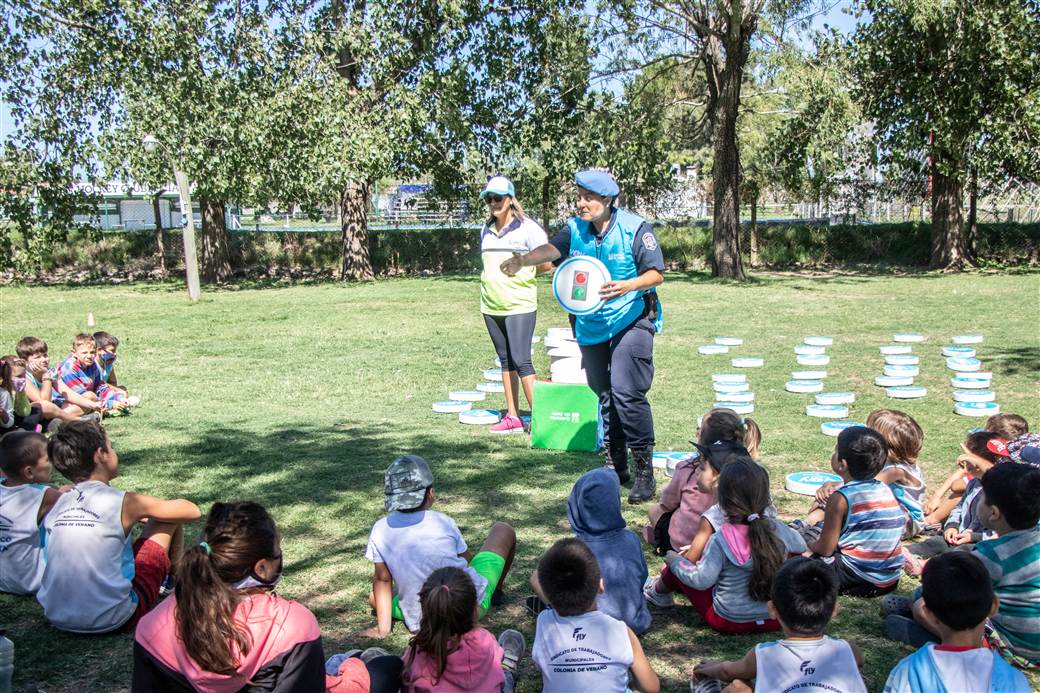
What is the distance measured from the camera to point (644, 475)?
6289 millimetres

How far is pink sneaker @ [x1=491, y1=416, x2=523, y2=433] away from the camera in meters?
8.23

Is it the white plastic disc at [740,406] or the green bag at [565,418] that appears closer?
the green bag at [565,418]

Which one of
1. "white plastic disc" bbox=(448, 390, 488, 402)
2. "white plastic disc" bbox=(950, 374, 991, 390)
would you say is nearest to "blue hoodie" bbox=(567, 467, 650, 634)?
"white plastic disc" bbox=(448, 390, 488, 402)

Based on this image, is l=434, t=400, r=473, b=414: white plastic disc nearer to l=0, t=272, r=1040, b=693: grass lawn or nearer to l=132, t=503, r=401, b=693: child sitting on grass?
l=0, t=272, r=1040, b=693: grass lawn

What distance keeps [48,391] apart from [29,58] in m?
18.5

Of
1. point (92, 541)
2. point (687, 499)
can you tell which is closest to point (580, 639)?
point (687, 499)

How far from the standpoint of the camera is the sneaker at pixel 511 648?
152 inches

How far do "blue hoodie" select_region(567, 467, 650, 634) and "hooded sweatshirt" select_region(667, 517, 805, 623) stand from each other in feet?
0.87

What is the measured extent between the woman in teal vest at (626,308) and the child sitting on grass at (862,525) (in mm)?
1771

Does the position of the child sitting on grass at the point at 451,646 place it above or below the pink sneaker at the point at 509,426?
above

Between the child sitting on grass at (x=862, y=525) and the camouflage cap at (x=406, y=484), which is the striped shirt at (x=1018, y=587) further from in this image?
the camouflage cap at (x=406, y=484)

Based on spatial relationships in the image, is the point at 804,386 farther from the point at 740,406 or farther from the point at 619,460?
the point at 619,460

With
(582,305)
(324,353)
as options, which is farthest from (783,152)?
(582,305)

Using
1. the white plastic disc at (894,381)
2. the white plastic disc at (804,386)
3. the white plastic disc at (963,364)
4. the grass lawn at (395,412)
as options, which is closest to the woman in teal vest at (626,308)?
the grass lawn at (395,412)
